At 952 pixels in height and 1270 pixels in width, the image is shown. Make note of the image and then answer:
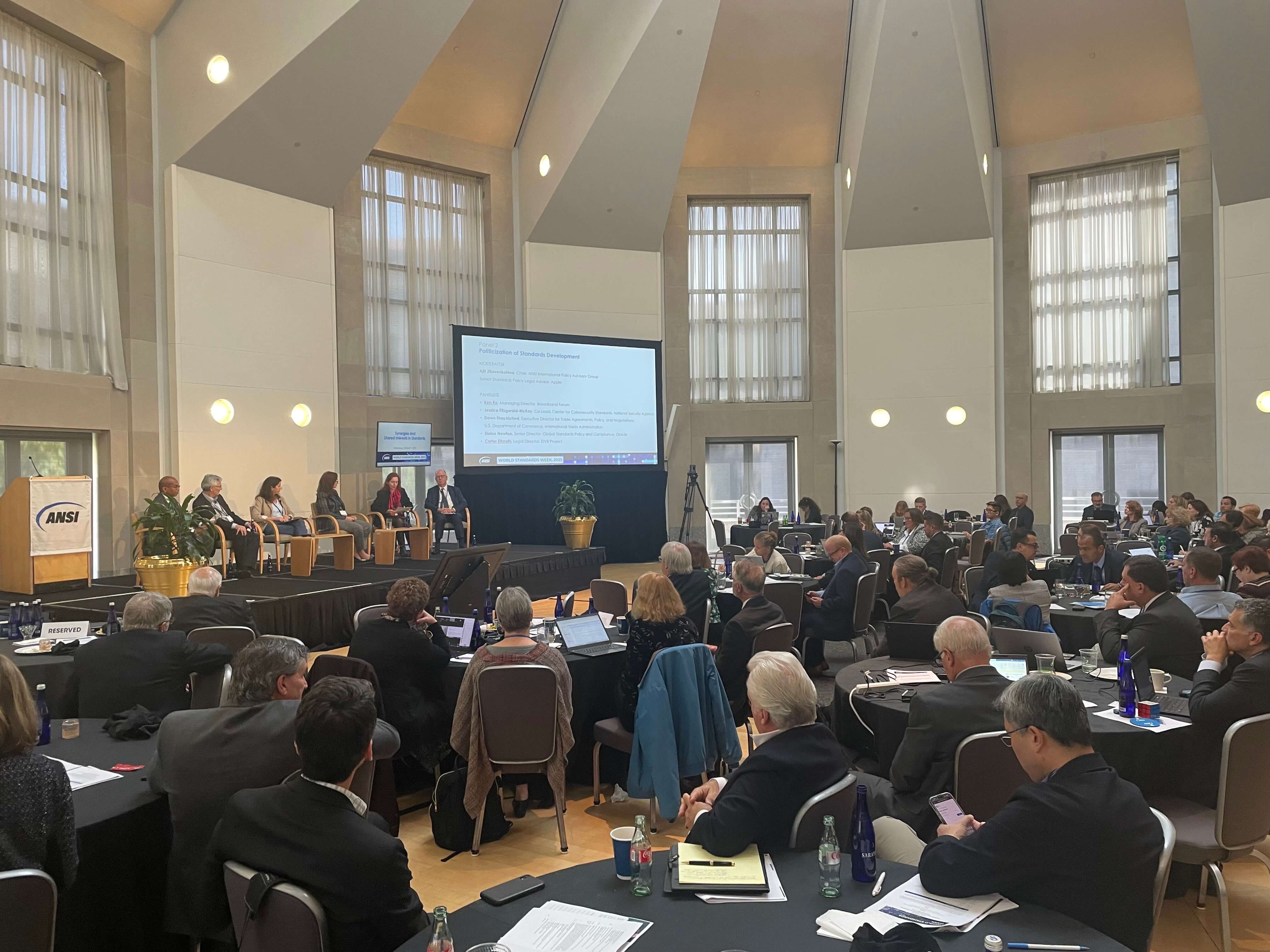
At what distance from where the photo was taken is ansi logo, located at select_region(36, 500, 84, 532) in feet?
24.2

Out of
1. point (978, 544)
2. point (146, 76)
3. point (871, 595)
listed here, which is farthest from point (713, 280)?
point (871, 595)

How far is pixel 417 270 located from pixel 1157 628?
1177 centimetres

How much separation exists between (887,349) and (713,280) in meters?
3.18

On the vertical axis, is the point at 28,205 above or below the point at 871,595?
above

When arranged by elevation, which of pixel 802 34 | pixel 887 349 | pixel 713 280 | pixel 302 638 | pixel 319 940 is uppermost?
pixel 802 34

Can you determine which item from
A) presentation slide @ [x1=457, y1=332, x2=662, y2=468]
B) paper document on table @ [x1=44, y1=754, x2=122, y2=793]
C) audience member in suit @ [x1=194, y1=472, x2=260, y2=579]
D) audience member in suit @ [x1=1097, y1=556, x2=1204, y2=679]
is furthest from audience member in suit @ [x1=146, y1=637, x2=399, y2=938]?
presentation slide @ [x1=457, y1=332, x2=662, y2=468]

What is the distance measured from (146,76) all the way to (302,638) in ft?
22.7

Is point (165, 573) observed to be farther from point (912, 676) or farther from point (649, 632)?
point (912, 676)

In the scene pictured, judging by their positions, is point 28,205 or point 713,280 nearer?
point 28,205

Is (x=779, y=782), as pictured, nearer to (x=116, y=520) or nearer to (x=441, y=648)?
(x=441, y=648)

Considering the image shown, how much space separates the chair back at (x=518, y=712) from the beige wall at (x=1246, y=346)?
12.9 meters

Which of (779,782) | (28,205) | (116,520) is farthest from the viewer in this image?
(116,520)

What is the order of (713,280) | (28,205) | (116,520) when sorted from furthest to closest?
1. (713,280)
2. (116,520)
3. (28,205)

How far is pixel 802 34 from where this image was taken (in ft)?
45.0
